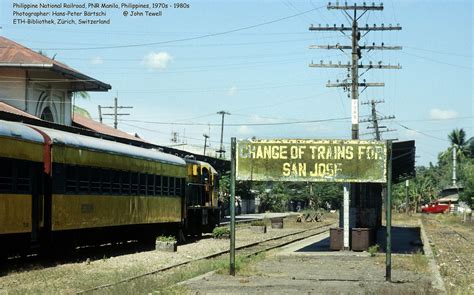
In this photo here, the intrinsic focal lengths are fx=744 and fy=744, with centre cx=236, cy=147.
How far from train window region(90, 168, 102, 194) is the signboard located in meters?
4.39

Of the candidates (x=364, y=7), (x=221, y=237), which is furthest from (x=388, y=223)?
(x=364, y=7)

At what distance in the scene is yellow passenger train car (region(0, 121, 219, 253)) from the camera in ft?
47.9

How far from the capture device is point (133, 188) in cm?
2072

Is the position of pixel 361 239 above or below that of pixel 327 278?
above

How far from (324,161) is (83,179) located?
228 inches

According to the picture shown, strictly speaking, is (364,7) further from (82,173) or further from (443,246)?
(82,173)

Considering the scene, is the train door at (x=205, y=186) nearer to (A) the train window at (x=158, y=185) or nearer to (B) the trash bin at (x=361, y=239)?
(A) the train window at (x=158, y=185)

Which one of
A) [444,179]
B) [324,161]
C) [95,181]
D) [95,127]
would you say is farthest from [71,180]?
[444,179]

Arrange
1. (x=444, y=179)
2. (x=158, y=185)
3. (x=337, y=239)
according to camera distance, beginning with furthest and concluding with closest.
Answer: (x=444, y=179)
(x=158, y=185)
(x=337, y=239)

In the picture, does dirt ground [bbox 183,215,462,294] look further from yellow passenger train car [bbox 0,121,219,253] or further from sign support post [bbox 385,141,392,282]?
yellow passenger train car [bbox 0,121,219,253]

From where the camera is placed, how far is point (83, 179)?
17.5m

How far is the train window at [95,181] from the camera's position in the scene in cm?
1803

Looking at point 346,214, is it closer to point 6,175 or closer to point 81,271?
point 81,271

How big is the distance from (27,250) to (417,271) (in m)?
8.18
